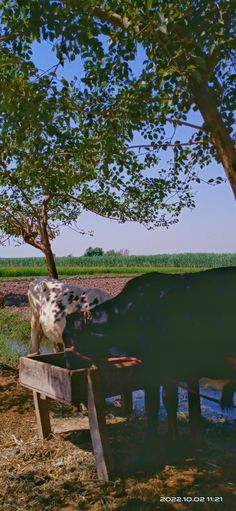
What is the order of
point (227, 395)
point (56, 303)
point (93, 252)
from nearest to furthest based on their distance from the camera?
point (227, 395) < point (56, 303) < point (93, 252)

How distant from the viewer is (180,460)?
543 cm

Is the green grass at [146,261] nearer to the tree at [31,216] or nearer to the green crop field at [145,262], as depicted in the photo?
the green crop field at [145,262]

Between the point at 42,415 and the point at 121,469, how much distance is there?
141 cm

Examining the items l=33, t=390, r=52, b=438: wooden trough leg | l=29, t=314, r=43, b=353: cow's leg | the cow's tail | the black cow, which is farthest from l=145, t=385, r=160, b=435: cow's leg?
l=29, t=314, r=43, b=353: cow's leg

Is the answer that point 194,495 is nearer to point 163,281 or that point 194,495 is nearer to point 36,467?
point 36,467

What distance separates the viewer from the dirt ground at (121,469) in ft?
14.9

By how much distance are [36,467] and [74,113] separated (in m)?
5.64

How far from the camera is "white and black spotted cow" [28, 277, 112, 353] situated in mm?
8305

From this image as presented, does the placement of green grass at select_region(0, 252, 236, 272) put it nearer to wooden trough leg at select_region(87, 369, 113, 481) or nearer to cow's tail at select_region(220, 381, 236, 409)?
cow's tail at select_region(220, 381, 236, 409)

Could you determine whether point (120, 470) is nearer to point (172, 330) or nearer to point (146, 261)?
point (172, 330)

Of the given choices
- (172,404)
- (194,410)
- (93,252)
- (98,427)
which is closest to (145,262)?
(93,252)

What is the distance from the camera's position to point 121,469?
5223mm

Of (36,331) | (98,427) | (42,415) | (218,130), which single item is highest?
(218,130)

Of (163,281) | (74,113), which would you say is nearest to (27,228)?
(74,113)
